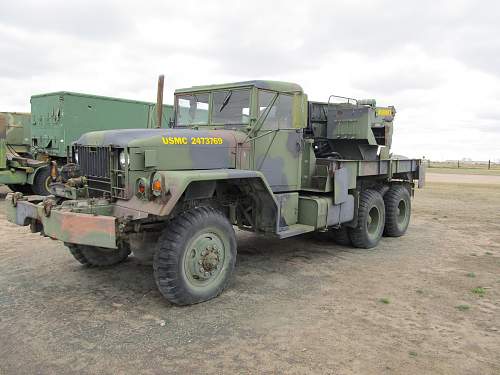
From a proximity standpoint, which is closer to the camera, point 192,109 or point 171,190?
point 171,190

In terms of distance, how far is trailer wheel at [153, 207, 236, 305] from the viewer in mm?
4461

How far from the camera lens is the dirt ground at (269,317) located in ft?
11.6

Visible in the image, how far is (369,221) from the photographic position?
309 inches

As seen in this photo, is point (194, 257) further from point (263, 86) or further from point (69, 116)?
point (69, 116)

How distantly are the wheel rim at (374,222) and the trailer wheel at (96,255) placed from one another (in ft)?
13.6

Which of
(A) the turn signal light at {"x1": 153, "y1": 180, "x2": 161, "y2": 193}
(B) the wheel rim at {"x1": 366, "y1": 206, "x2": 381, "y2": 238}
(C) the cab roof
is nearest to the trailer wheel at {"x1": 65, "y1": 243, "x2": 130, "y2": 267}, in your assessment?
(A) the turn signal light at {"x1": 153, "y1": 180, "x2": 161, "y2": 193}

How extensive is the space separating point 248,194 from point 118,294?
1.88 m

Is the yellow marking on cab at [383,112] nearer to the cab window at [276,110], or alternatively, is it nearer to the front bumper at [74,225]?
the cab window at [276,110]

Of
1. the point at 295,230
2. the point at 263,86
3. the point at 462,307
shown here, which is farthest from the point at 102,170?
the point at 462,307

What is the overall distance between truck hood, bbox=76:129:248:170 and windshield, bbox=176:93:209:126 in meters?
0.77

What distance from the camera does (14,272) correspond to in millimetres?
5793

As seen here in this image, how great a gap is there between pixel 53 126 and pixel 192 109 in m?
8.57

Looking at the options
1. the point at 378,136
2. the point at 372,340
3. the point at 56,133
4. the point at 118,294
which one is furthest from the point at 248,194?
the point at 56,133

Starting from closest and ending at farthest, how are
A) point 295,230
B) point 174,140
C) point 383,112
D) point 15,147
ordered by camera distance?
point 174,140 < point 295,230 < point 383,112 < point 15,147
